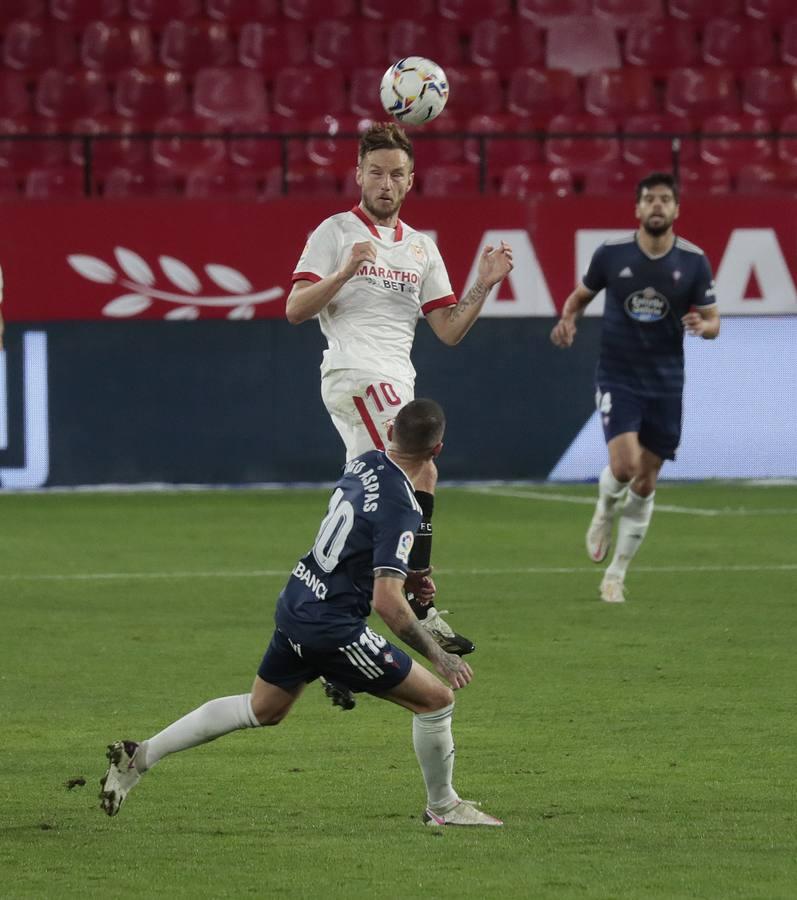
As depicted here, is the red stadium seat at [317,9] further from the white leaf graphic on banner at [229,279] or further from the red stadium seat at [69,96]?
the white leaf graphic on banner at [229,279]

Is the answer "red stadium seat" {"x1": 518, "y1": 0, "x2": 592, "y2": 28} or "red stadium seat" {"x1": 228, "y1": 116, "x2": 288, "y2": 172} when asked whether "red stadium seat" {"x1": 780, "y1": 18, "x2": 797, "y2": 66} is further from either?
"red stadium seat" {"x1": 228, "y1": 116, "x2": 288, "y2": 172}

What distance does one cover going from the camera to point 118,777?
5.61m

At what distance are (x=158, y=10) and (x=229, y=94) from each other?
1465mm

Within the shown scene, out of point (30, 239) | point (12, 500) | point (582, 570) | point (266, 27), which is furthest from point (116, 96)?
point (582, 570)

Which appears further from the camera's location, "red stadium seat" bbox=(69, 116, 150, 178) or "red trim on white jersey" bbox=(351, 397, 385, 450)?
"red stadium seat" bbox=(69, 116, 150, 178)

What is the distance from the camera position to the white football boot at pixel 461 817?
5547 mm

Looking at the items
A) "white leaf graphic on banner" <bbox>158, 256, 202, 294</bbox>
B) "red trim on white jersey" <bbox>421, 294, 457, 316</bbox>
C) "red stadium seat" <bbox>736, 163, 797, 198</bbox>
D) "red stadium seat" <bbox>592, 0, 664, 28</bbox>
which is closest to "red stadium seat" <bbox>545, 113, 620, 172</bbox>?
"red stadium seat" <bbox>736, 163, 797, 198</bbox>

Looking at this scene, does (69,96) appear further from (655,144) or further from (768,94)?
(768,94)

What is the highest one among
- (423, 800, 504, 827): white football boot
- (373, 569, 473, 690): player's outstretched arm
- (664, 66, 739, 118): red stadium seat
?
(664, 66, 739, 118): red stadium seat

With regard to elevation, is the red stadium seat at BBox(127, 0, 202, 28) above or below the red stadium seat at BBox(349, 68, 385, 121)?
above

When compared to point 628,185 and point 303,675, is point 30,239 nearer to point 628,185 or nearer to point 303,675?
point 628,185

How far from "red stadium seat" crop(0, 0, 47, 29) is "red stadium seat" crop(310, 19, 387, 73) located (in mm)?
2825

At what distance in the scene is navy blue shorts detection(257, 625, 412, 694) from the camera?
544 centimetres

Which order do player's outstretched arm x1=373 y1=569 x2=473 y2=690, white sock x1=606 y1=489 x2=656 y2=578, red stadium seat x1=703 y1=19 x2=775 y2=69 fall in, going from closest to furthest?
player's outstretched arm x1=373 y1=569 x2=473 y2=690, white sock x1=606 y1=489 x2=656 y2=578, red stadium seat x1=703 y1=19 x2=775 y2=69
